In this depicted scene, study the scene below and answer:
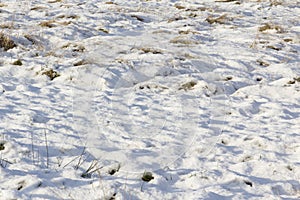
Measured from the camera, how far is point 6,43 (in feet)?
21.6

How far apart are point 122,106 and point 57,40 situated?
11.1 ft

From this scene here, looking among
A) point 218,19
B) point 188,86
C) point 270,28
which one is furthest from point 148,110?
point 218,19

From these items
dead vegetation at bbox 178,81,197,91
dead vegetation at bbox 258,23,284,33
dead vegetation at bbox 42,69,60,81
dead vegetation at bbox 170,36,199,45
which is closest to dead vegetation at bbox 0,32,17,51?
dead vegetation at bbox 42,69,60,81

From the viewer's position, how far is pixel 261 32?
26.9 feet

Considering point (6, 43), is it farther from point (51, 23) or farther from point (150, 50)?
point (150, 50)

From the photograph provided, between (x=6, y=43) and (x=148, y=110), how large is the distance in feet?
12.1

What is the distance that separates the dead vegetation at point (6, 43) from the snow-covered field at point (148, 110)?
0.02 m

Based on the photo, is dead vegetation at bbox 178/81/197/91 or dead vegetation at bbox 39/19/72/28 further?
dead vegetation at bbox 39/19/72/28

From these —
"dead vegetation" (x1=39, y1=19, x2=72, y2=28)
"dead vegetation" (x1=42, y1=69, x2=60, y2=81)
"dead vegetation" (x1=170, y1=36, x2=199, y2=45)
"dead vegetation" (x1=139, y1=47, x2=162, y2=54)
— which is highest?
"dead vegetation" (x1=39, y1=19, x2=72, y2=28)

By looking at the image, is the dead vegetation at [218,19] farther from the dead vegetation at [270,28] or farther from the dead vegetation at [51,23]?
the dead vegetation at [51,23]

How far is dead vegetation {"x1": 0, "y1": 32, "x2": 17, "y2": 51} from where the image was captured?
21.5 feet

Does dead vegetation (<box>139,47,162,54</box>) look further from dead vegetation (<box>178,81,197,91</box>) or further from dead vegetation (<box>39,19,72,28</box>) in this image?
dead vegetation (<box>39,19,72,28</box>)

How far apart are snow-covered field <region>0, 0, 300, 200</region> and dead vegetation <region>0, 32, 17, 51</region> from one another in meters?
0.02

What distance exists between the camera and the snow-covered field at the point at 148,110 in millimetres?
3117
